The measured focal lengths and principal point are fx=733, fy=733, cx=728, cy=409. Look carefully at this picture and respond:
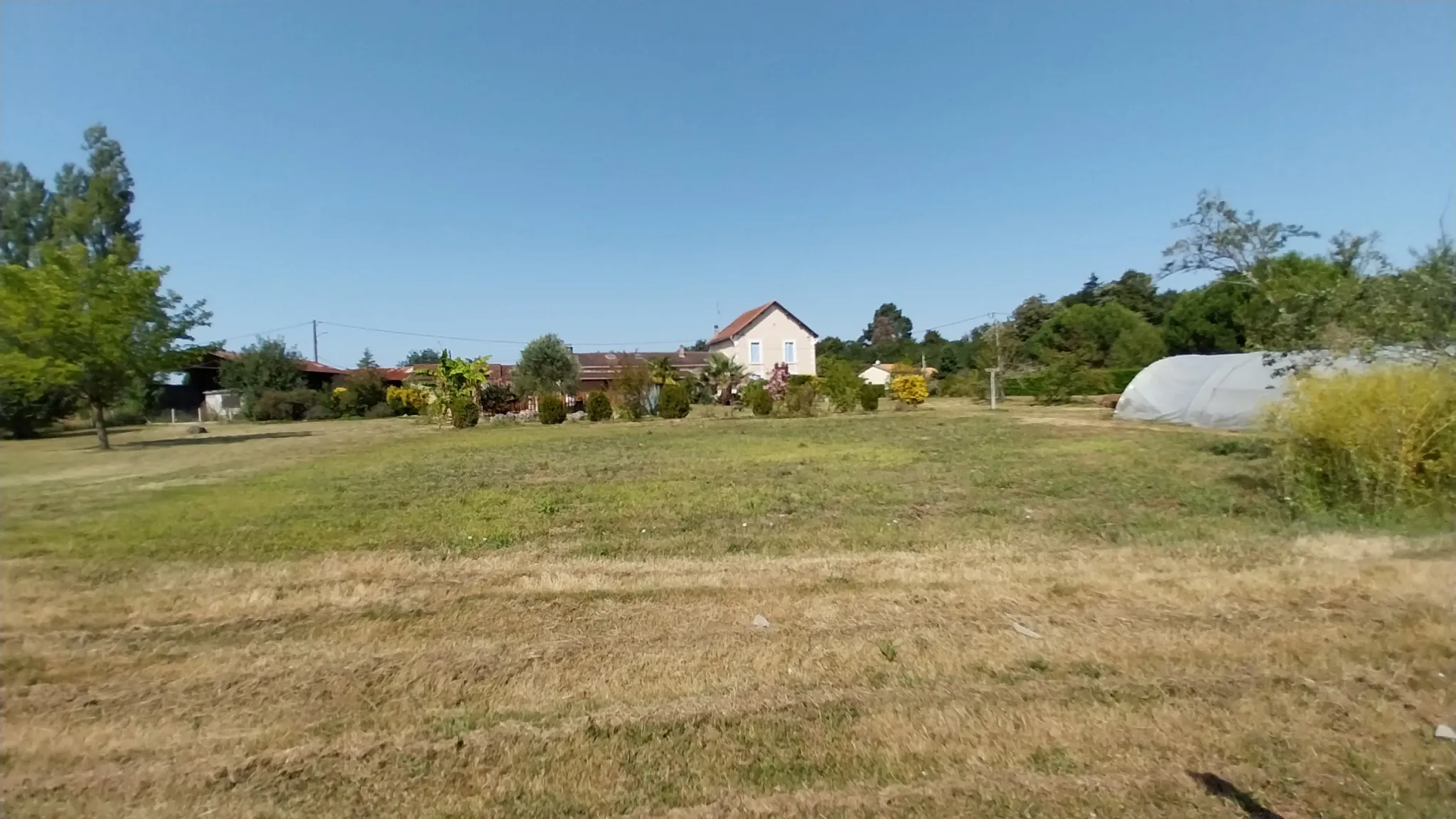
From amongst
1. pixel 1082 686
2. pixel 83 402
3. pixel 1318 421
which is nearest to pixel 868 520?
pixel 1082 686

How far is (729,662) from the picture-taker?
4.00m

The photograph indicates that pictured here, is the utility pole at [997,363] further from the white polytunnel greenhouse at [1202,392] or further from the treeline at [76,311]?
the treeline at [76,311]

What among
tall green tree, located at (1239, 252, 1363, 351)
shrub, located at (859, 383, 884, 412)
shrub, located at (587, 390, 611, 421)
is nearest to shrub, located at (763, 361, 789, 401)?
shrub, located at (859, 383, 884, 412)

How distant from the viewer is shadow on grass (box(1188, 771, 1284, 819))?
103 inches

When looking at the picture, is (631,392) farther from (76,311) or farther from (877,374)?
(877,374)

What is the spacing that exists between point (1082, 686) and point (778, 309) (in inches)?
1981

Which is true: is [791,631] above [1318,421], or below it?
below

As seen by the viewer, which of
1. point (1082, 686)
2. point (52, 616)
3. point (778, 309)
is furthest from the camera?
point (778, 309)

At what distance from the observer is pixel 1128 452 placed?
14.4 m

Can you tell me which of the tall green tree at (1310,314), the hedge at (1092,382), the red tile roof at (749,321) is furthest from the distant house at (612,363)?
the tall green tree at (1310,314)

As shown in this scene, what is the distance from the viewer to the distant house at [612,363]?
53281 mm

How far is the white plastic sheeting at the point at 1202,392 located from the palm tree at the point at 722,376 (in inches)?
796

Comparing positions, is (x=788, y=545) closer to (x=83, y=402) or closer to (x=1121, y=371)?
(x=83, y=402)

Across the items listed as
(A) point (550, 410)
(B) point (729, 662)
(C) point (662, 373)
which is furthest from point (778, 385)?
(B) point (729, 662)
